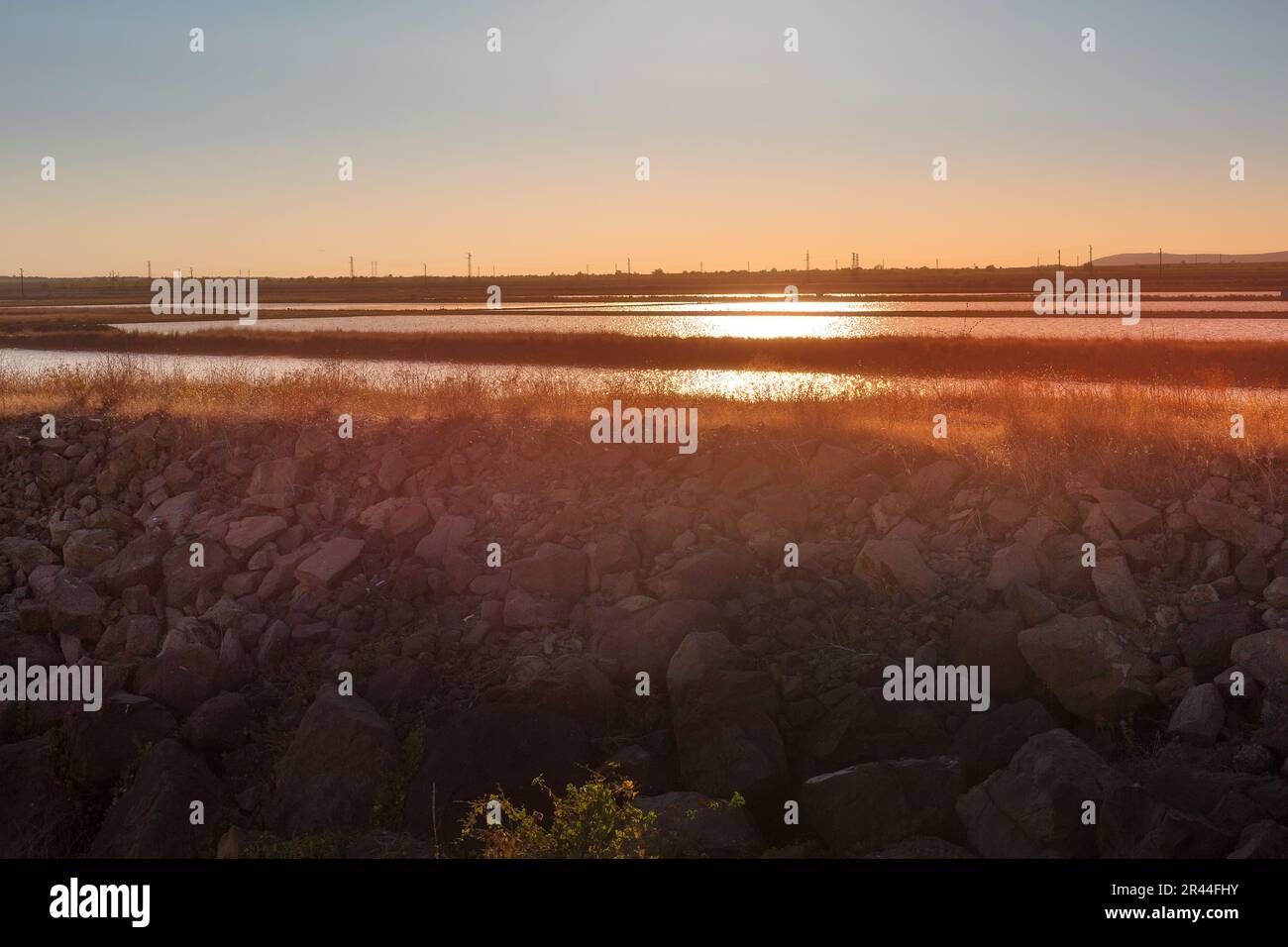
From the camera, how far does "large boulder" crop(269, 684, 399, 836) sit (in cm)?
947

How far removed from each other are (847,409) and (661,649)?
722cm

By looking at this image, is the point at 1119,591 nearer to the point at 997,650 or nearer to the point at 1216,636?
the point at 1216,636

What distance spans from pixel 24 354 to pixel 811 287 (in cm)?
9268

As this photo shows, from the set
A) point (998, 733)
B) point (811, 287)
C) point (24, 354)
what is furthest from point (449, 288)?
point (998, 733)

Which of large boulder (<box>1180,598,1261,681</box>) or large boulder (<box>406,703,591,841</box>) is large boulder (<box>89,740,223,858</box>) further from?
large boulder (<box>1180,598,1261,681</box>)

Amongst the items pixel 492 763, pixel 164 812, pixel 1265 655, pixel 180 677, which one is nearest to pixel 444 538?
pixel 180 677

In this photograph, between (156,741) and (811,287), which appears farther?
(811,287)

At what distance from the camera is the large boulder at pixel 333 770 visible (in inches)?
373

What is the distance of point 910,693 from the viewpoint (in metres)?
10.1

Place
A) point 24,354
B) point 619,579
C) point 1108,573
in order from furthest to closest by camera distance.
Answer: point 24,354, point 619,579, point 1108,573

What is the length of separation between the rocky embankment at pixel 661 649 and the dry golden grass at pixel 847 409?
0.58 meters

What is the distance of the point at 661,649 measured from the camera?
36.1 ft

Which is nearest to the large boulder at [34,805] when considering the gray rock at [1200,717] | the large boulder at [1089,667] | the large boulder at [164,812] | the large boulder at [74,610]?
the large boulder at [164,812]

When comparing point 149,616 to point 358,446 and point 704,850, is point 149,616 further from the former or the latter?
point 704,850
